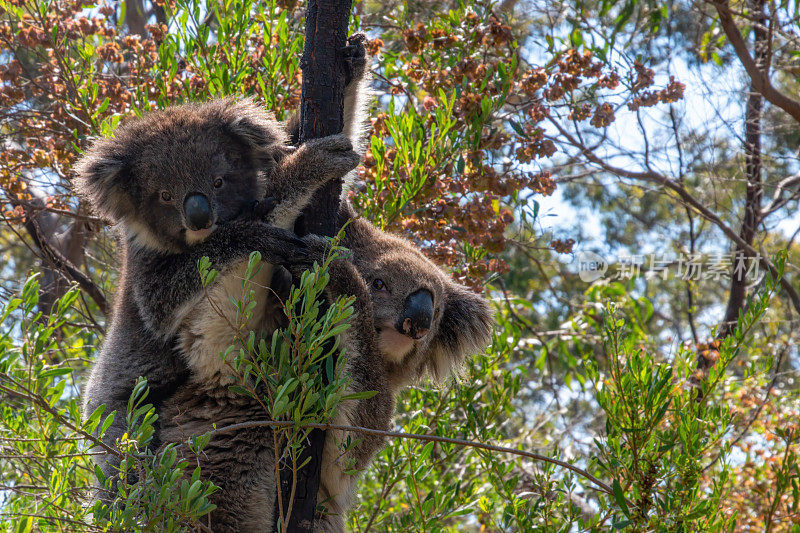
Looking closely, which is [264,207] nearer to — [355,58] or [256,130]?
[256,130]

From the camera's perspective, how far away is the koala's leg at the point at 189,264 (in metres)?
2.40

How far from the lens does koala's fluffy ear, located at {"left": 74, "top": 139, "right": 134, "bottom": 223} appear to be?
2789 mm

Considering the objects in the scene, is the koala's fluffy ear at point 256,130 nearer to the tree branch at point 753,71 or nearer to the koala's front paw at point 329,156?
the koala's front paw at point 329,156

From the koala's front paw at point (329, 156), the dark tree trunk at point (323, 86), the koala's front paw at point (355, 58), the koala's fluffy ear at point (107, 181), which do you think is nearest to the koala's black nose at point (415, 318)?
the dark tree trunk at point (323, 86)

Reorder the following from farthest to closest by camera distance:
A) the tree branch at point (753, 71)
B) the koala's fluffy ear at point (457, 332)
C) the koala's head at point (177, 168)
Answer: the tree branch at point (753, 71)
the koala's fluffy ear at point (457, 332)
the koala's head at point (177, 168)

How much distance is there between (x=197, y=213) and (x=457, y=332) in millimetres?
1256

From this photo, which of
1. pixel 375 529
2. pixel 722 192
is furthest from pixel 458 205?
pixel 722 192

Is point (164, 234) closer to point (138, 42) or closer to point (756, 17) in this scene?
point (138, 42)

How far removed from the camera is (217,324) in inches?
101

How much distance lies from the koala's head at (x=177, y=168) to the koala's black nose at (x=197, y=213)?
0.15 feet

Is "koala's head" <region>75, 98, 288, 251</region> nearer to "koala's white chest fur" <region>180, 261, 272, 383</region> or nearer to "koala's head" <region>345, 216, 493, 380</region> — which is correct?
"koala's white chest fur" <region>180, 261, 272, 383</region>

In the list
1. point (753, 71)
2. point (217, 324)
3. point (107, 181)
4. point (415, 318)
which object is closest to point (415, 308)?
point (415, 318)

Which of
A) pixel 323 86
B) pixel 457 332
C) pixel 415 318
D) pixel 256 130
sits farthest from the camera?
pixel 457 332

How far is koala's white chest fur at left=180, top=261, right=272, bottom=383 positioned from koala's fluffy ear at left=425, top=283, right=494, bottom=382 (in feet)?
2.97
